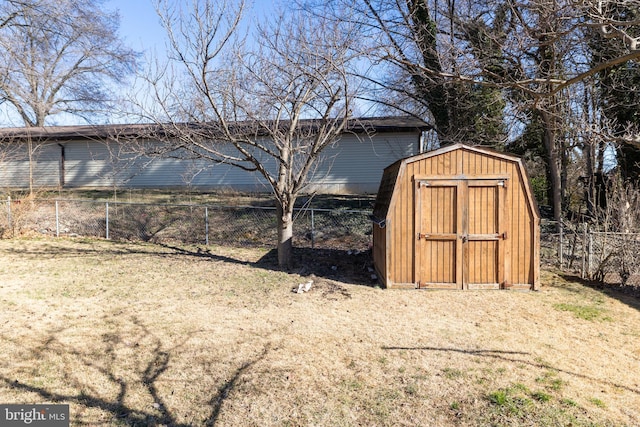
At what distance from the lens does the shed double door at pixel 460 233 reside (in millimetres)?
7609

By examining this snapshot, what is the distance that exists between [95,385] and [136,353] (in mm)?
734

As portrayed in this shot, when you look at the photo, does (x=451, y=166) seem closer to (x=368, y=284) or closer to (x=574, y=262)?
(x=368, y=284)

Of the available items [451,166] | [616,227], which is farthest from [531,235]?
[616,227]

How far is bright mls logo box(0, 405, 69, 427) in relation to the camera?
3.42 metres

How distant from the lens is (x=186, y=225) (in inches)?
512

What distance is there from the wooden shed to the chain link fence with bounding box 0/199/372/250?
3.71m

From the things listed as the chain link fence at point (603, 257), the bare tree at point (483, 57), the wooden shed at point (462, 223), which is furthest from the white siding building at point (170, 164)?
the wooden shed at point (462, 223)

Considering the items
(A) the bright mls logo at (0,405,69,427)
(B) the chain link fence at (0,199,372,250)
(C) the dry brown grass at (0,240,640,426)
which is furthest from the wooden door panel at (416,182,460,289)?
(A) the bright mls logo at (0,405,69,427)

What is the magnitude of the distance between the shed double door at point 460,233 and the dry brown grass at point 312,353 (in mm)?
401

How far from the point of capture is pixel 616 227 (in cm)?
904

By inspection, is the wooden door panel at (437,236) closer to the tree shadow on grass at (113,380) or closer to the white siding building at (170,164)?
the tree shadow on grass at (113,380)

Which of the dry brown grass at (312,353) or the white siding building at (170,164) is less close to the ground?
the white siding building at (170,164)

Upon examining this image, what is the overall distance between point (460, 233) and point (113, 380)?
585 centimetres

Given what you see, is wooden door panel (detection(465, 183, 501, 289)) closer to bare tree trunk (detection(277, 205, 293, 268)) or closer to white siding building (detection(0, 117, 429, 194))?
bare tree trunk (detection(277, 205, 293, 268))
